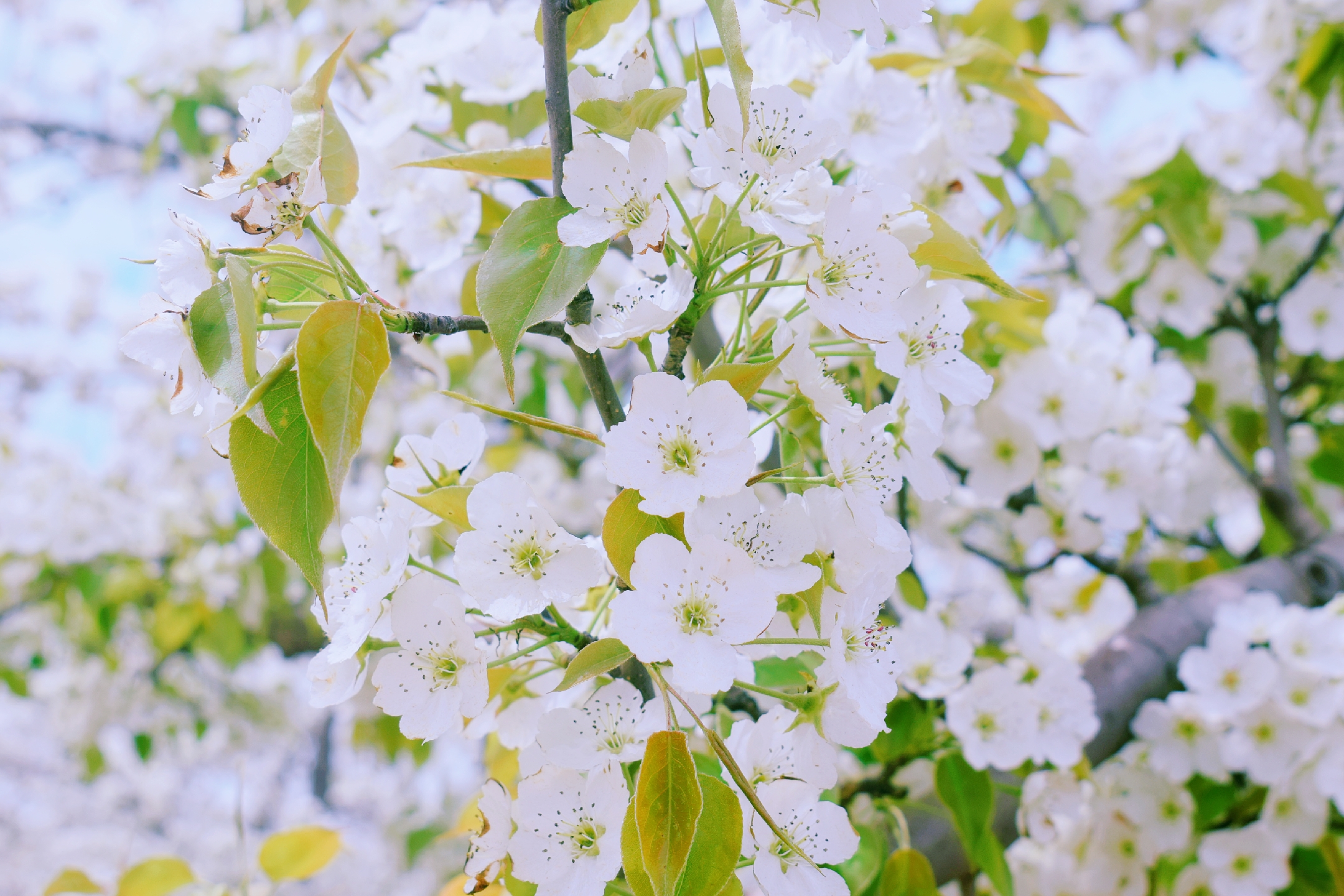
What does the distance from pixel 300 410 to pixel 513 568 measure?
Result: 145 millimetres

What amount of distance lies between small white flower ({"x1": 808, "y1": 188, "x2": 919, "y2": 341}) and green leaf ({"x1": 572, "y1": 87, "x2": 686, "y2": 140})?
115mm

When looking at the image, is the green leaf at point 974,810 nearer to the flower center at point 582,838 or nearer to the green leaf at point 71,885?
the flower center at point 582,838

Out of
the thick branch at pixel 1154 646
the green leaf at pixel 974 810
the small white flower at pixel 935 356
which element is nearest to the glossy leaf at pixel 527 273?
the small white flower at pixel 935 356

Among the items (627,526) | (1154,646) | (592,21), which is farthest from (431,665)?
(1154,646)

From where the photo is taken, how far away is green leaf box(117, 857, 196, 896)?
90cm

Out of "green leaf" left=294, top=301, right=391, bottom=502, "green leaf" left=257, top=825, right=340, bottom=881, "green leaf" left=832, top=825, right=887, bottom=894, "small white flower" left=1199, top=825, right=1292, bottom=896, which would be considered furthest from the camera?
"small white flower" left=1199, top=825, right=1292, bottom=896

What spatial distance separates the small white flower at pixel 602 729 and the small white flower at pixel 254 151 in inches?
13.8

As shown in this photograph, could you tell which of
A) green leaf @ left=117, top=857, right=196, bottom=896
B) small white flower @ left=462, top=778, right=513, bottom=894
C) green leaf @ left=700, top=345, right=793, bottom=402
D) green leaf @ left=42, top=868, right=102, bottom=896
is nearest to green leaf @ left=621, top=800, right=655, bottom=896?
small white flower @ left=462, top=778, right=513, bottom=894

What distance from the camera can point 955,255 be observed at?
21.7 inches

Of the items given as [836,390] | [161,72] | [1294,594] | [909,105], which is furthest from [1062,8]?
[836,390]

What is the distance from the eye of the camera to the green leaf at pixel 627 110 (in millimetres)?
505

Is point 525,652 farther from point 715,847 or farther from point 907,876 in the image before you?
point 907,876

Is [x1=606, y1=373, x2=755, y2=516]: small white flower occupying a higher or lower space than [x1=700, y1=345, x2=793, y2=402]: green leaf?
lower

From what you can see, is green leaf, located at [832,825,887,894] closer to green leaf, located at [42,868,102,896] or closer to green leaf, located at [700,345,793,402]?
green leaf, located at [700,345,793,402]
